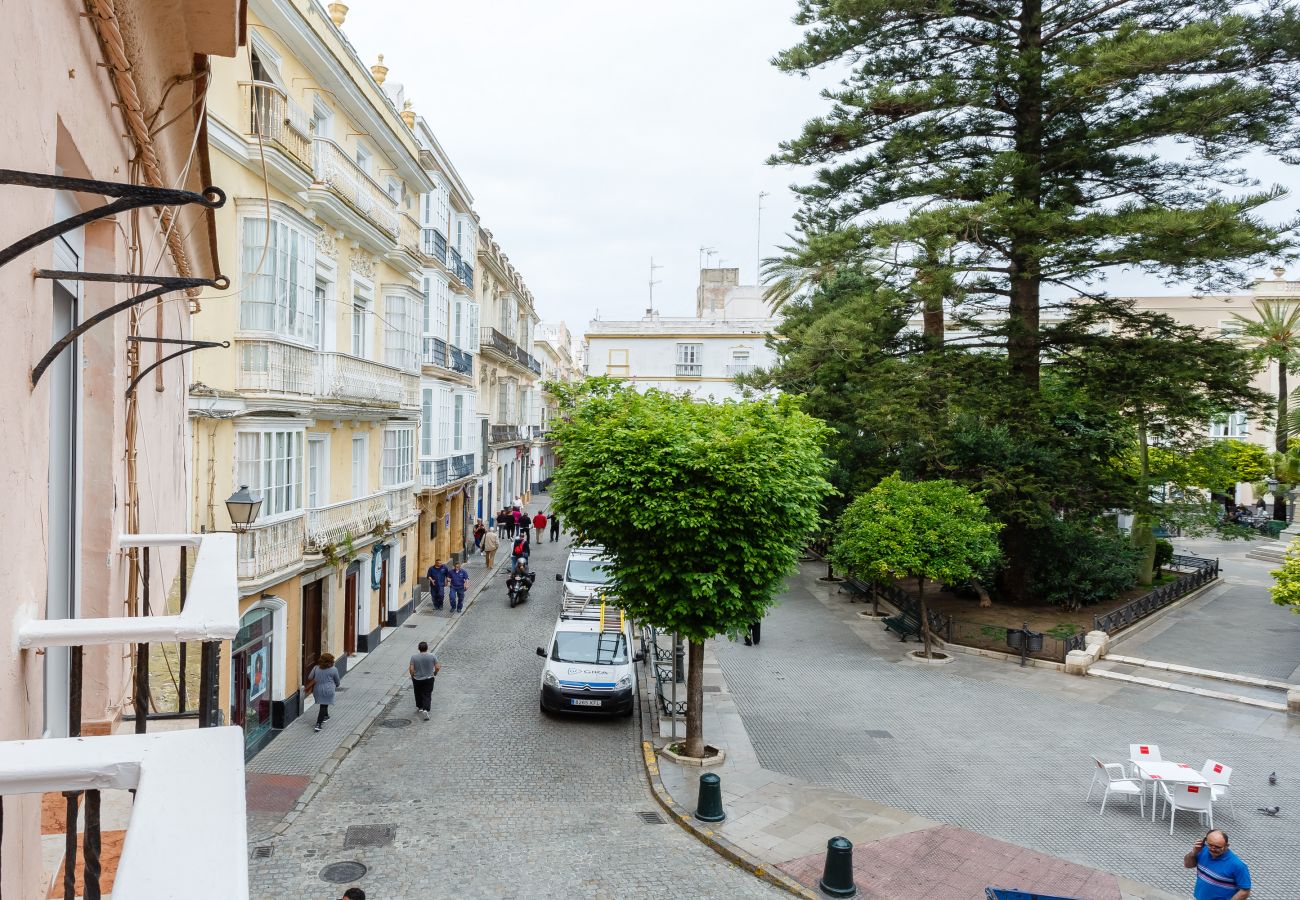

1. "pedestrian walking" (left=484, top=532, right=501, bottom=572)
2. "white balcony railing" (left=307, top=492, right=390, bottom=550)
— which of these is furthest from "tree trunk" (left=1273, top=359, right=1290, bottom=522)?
"white balcony railing" (left=307, top=492, right=390, bottom=550)

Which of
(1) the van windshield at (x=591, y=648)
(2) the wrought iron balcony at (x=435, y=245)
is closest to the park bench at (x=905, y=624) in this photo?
(1) the van windshield at (x=591, y=648)

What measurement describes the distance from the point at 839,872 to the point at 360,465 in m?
12.9

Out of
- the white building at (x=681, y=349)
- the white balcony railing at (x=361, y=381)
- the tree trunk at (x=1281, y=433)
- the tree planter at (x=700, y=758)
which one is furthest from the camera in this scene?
the white building at (x=681, y=349)

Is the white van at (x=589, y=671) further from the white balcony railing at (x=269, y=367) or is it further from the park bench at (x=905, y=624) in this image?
the park bench at (x=905, y=624)

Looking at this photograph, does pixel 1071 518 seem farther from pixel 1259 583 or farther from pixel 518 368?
pixel 518 368

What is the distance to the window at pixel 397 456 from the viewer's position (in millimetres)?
19531

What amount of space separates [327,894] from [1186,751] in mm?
12892

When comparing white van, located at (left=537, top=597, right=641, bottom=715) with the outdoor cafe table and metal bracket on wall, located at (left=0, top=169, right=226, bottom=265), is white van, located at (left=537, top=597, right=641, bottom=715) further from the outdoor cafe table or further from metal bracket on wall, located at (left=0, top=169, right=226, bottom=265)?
metal bracket on wall, located at (left=0, top=169, right=226, bottom=265)

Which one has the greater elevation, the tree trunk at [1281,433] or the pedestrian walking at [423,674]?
the tree trunk at [1281,433]

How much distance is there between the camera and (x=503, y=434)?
3884cm

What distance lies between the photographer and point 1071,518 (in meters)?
21.5

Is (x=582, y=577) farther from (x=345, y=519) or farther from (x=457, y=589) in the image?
(x=345, y=519)

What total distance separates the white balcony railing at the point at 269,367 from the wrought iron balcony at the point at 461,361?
481 inches

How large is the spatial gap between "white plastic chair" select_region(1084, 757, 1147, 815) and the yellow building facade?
10908mm
